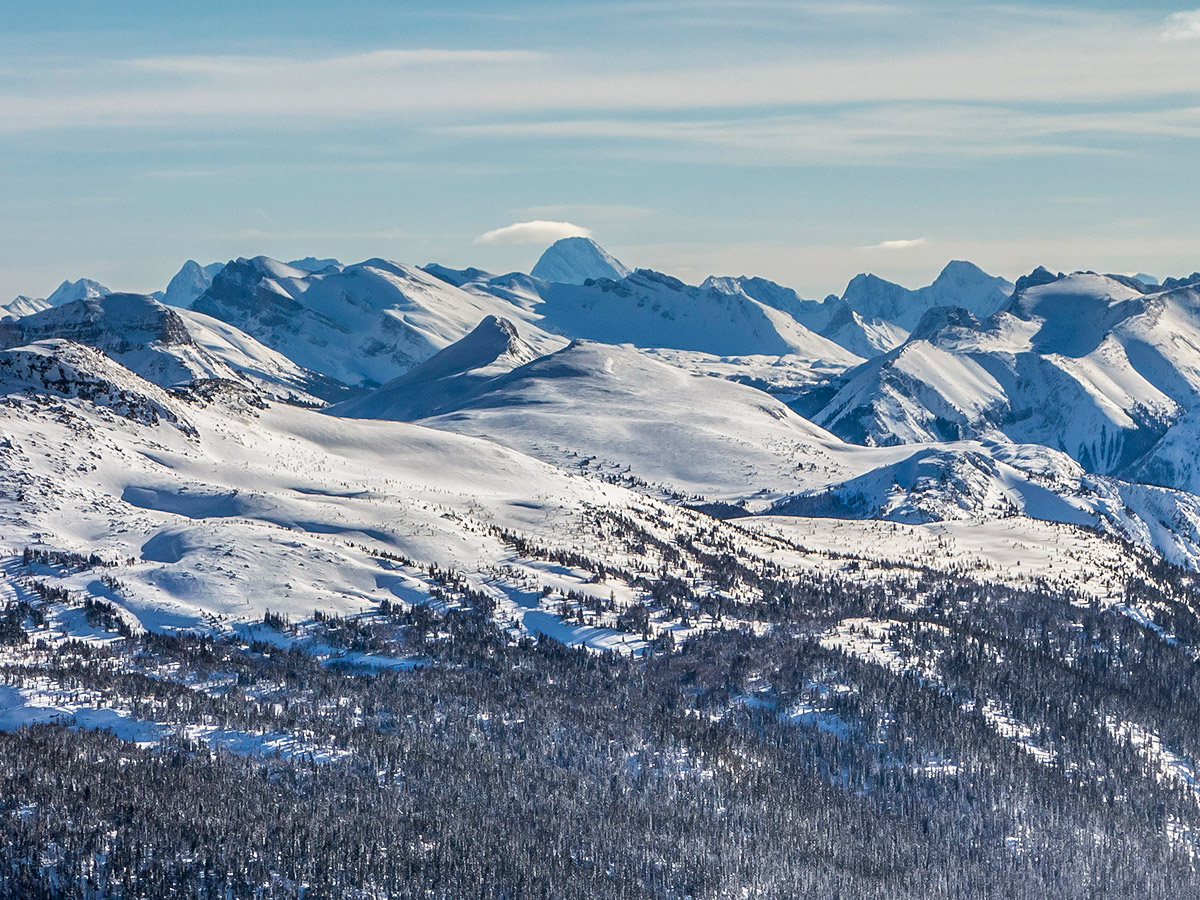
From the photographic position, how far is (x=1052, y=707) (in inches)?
5822

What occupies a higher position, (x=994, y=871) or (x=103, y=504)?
(x=103, y=504)

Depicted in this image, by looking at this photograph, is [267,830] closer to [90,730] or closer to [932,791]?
[90,730]

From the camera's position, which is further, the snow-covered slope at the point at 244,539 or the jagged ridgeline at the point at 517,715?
the snow-covered slope at the point at 244,539

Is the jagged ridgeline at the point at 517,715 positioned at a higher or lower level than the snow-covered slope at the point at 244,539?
Result: lower

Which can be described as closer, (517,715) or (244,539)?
(517,715)

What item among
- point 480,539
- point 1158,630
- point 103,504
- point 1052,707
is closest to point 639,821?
point 1052,707

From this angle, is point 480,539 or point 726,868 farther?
point 480,539

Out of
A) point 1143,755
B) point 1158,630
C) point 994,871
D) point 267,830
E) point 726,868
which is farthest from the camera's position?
point 1158,630

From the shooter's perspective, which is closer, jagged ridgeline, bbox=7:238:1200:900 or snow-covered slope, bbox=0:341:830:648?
jagged ridgeline, bbox=7:238:1200:900

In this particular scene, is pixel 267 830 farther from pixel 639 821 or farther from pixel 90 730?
pixel 639 821

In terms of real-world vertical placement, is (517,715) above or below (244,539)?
below

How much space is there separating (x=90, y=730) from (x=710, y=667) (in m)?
60.5

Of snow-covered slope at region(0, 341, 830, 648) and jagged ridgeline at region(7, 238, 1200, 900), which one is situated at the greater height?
snow-covered slope at region(0, 341, 830, 648)

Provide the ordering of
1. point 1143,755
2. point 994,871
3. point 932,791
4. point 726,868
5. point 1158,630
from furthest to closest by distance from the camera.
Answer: point 1158,630 < point 1143,755 < point 932,791 < point 994,871 < point 726,868
